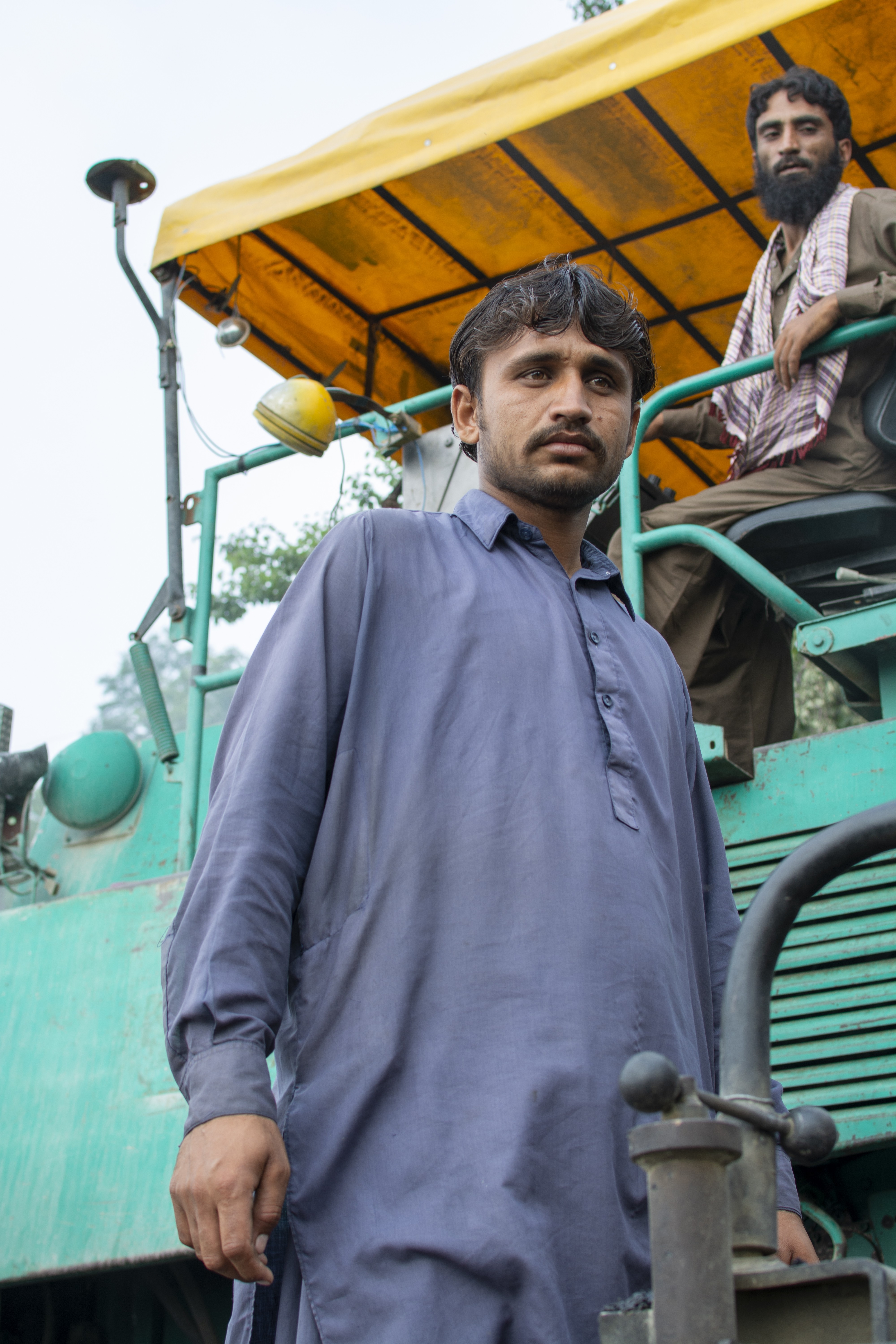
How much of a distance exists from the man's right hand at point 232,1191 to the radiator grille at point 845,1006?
1.29 meters

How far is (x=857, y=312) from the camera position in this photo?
3.05m

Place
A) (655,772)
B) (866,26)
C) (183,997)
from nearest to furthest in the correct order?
(183,997)
(655,772)
(866,26)

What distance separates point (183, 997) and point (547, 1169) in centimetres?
40

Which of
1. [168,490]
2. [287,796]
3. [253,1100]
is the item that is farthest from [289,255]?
[253,1100]

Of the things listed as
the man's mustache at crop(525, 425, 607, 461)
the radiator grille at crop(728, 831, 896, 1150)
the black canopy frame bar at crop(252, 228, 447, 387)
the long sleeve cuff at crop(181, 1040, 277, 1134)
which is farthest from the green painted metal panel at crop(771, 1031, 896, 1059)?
the black canopy frame bar at crop(252, 228, 447, 387)

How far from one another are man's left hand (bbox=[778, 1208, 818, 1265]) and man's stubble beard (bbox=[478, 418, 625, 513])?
90cm

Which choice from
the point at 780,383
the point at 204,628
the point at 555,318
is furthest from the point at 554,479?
the point at 204,628

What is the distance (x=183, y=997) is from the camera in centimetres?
134

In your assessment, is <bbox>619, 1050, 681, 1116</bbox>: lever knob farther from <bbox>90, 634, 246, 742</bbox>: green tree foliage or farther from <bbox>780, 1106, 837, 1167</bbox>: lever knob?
<bbox>90, 634, 246, 742</bbox>: green tree foliage

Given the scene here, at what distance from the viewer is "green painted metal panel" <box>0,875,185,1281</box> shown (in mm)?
2881

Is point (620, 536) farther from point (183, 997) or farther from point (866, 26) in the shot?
point (183, 997)

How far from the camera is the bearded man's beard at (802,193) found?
359cm

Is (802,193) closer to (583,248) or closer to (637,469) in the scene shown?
(637,469)

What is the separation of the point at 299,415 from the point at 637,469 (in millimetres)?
983
